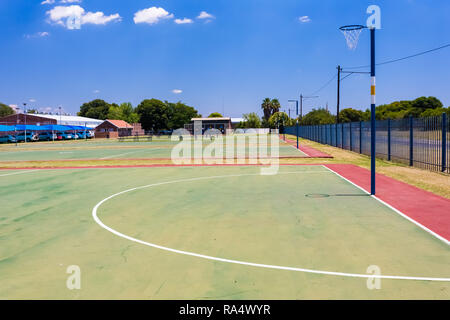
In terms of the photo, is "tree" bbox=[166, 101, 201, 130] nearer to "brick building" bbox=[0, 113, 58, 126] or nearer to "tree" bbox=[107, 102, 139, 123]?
"tree" bbox=[107, 102, 139, 123]

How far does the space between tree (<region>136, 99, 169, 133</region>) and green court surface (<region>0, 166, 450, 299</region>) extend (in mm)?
104276

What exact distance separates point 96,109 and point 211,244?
168 m

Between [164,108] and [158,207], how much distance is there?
359 ft

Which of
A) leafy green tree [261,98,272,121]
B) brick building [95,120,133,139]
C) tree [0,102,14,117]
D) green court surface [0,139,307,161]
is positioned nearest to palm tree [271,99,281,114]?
leafy green tree [261,98,272,121]

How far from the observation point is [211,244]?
25.2ft

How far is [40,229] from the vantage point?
9047 millimetres

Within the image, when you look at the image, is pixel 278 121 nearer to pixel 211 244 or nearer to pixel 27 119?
pixel 27 119

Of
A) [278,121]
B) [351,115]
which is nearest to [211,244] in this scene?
[278,121]

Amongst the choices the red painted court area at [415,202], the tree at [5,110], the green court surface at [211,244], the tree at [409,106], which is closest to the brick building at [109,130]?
the tree at [5,110]

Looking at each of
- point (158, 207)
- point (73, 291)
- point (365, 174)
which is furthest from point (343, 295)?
point (365, 174)

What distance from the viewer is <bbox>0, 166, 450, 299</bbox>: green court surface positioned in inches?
219

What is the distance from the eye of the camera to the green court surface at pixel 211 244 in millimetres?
5574

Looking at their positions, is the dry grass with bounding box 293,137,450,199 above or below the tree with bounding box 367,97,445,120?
below

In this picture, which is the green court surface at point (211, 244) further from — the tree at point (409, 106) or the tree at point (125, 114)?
the tree at point (125, 114)
